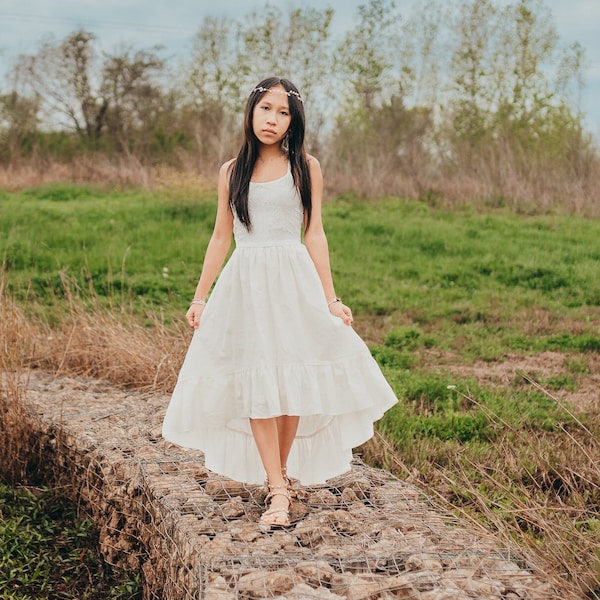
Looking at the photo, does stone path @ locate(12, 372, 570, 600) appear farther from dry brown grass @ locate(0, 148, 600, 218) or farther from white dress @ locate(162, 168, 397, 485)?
dry brown grass @ locate(0, 148, 600, 218)

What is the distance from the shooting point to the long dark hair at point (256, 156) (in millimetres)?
3342

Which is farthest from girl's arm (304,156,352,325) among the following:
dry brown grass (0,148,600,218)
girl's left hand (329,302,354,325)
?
dry brown grass (0,148,600,218)

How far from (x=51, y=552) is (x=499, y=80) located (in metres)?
16.0

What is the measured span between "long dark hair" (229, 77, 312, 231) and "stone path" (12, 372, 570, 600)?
1.22 m

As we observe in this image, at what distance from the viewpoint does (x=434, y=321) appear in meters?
7.92

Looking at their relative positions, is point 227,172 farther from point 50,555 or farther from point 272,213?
point 50,555

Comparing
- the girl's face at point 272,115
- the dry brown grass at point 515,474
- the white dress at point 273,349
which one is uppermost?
the girl's face at point 272,115

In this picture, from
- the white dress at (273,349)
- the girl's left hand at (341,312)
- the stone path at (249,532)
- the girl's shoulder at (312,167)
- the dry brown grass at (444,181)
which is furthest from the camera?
the dry brown grass at (444,181)

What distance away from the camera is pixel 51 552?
13.1ft

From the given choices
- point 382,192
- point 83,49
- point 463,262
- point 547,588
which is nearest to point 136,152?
point 83,49

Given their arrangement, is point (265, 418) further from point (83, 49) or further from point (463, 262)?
point (83, 49)

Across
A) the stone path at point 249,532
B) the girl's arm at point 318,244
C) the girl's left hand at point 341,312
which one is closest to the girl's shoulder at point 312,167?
the girl's arm at point 318,244

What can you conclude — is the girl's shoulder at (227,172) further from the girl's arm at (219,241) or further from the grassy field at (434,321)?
the grassy field at (434,321)

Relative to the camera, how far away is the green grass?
3.70 metres
